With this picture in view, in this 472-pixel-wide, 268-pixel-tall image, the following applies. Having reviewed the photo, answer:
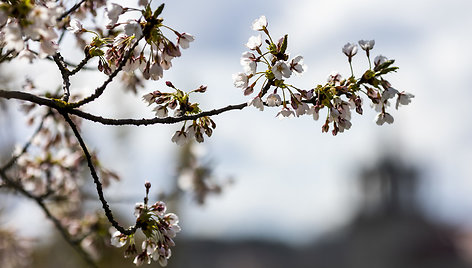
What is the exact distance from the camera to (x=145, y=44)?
1884mm

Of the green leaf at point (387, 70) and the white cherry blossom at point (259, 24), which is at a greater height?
the white cherry blossom at point (259, 24)

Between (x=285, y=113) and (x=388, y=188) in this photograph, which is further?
(x=388, y=188)

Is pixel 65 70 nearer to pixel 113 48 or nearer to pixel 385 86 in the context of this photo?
pixel 113 48

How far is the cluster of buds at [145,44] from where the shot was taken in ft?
5.82

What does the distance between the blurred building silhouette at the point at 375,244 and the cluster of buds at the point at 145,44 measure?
62.7ft

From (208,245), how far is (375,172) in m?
24.8

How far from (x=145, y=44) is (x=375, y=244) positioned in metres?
43.2

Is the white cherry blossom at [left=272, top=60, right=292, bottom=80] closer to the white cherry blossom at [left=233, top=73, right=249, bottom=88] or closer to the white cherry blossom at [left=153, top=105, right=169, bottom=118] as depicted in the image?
the white cherry blossom at [left=233, top=73, right=249, bottom=88]

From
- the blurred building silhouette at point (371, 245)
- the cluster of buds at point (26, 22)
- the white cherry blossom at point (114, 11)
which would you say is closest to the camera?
the cluster of buds at point (26, 22)

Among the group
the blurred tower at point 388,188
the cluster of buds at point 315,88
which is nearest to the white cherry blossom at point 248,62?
the cluster of buds at point 315,88

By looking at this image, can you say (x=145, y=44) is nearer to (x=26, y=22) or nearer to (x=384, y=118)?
(x=26, y=22)

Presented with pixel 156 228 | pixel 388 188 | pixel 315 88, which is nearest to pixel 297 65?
pixel 315 88

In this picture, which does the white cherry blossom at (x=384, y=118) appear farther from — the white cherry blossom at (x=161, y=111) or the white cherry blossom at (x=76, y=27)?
the white cherry blossom at (x=76, y=27)

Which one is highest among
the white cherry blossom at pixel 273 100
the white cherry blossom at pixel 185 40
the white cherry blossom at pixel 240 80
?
the white cherry blossom at pixel 185 40
